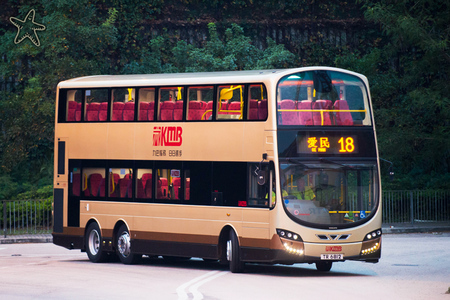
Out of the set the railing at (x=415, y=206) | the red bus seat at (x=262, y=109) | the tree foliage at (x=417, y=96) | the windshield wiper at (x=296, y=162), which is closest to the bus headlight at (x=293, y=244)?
the windshield wiper at (x=296, y=162)

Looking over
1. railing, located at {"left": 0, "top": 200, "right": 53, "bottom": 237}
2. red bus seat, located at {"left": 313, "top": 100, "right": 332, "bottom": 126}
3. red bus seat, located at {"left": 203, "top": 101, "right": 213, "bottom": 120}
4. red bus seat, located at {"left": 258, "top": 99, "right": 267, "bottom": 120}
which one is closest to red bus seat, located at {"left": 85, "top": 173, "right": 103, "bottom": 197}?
red bus seat, located at {"left": 203, "top": 101, "right": 213, "bottom": 120}

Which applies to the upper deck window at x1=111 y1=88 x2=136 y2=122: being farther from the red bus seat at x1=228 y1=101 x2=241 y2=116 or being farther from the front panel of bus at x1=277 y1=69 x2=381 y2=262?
the front panel of bus at x1=277 y1=69 x2=381 y2=262

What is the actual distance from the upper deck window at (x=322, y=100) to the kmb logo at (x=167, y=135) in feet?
9.35

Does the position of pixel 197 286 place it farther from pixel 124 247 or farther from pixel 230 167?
pixel 124 247

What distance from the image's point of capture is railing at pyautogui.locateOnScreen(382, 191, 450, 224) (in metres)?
33.3

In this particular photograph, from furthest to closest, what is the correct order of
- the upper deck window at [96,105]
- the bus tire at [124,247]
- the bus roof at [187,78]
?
the upper deck window at [96,105], the bus tire at [124,247], the bus roof at [187,78]

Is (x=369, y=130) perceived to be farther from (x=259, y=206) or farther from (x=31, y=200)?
(x=31, y=200)

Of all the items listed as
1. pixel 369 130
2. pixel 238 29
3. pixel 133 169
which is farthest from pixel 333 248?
pixel 238 29

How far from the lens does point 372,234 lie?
1820cm

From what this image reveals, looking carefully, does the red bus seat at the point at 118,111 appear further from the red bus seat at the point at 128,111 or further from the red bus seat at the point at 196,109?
the red bus seat at the point at 196,109

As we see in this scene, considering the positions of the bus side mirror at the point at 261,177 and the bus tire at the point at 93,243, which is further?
the bus tire at the point at 93,243

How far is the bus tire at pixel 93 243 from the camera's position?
2183cm

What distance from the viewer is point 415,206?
33.4m

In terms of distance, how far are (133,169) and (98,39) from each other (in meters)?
15.2
